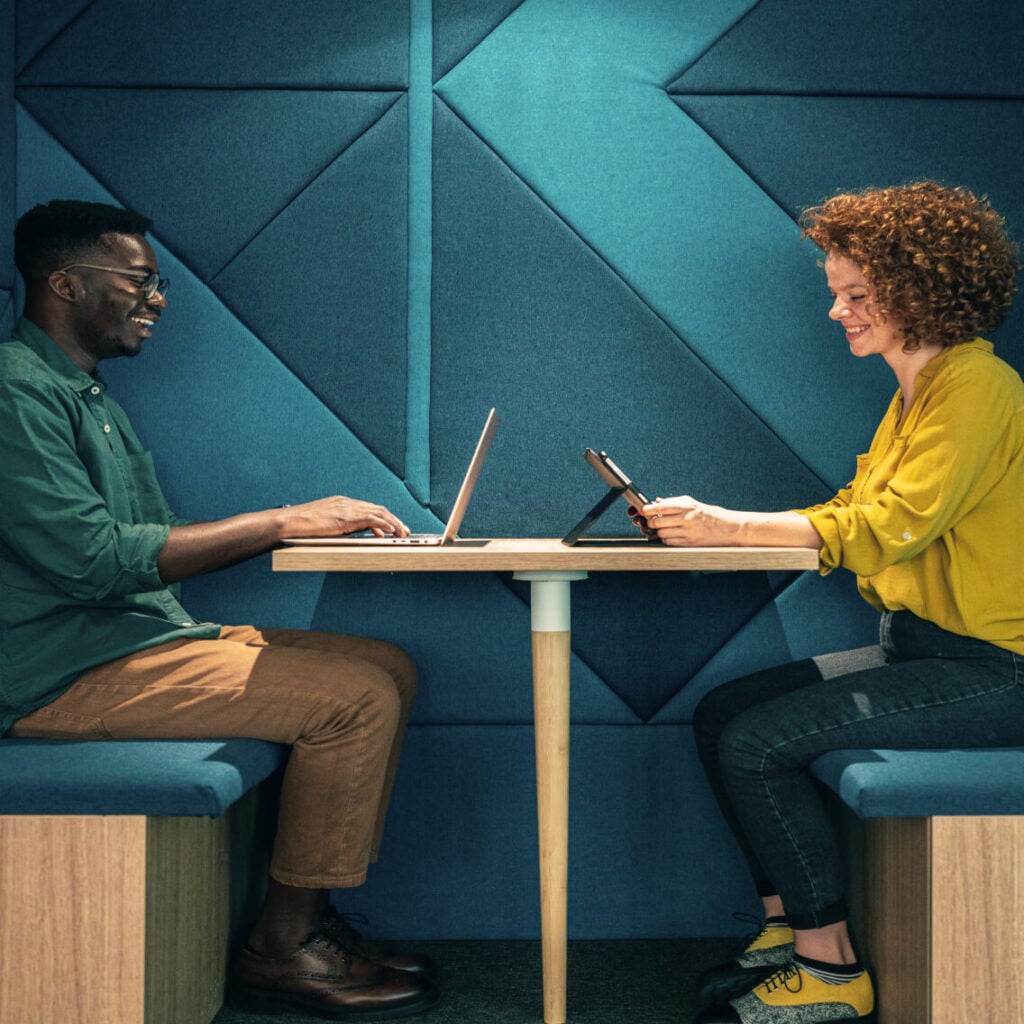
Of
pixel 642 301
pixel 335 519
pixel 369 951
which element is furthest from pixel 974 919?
pixel 642 301

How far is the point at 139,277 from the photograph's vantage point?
2.14 meters

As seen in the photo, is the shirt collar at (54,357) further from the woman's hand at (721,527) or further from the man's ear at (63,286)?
the woman's hand at (721,527)

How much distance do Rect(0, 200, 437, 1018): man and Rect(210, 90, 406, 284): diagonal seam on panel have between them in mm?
→ 386

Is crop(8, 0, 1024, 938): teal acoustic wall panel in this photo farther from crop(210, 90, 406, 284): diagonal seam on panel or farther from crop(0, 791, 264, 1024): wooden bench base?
crop(0, 791, 264, 1024): wooden bench base

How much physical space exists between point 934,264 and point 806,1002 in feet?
4.28

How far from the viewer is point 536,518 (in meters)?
2.49

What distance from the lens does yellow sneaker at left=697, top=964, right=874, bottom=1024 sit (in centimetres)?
186

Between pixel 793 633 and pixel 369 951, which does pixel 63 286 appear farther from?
pixel 793 633

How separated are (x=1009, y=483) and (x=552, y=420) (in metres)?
1.00

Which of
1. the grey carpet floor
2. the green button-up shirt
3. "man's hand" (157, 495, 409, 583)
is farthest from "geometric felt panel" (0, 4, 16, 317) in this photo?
the grey carpet floor

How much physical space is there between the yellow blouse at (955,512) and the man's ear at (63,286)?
4.69ft

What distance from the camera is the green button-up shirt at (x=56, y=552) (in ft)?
5.85

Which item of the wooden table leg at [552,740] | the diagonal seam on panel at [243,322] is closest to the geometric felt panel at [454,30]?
the diagonal seam on panel at [243,322]

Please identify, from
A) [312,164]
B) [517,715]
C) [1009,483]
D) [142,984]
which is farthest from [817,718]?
[312,164]
